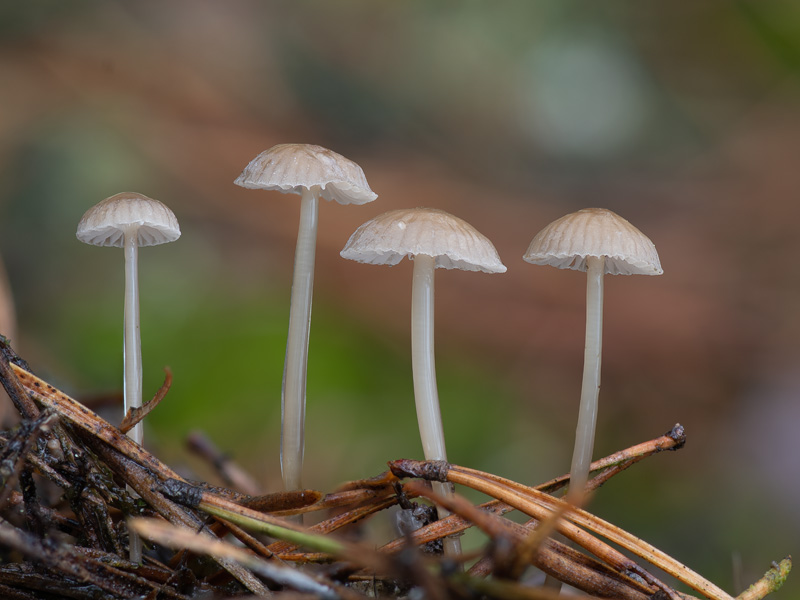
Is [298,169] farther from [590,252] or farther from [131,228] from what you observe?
[590,252]

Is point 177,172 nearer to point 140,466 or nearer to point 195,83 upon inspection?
point 195,83

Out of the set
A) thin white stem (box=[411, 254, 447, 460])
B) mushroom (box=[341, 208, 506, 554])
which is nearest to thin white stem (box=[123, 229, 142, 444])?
mushroom (box=[341, 208, 506, 554])

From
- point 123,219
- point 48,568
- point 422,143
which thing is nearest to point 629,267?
point 123,219

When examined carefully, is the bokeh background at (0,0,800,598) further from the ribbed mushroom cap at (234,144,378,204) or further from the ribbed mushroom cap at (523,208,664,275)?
the ribbed mushroom cap at (523,208,664,275)

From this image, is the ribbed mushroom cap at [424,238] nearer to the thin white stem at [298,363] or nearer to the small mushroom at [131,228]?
the thin white stem at [298,363]

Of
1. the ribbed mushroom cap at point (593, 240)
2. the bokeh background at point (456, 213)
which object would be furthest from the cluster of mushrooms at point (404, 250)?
the bokeh background at point (456, 213)

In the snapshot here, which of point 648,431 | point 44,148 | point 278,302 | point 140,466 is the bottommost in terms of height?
point 648,431

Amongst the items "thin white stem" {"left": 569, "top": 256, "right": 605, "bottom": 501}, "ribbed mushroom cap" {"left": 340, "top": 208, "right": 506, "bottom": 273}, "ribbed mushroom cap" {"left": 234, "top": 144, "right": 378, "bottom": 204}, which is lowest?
"thin white stem" {"left": 569, "top": 256, "right": 605, "bottom": 501}
